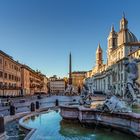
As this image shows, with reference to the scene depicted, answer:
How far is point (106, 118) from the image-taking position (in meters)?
14.3

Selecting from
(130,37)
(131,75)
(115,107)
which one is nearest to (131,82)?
(131,75)

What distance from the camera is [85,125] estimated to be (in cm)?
1591

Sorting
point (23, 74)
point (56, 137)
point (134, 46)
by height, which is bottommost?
point (56, 137)

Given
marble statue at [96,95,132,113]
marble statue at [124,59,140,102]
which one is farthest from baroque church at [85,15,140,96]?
marble statue at [96,95,132,113]

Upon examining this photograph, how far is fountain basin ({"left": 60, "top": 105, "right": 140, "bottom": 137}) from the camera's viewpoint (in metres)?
12.1

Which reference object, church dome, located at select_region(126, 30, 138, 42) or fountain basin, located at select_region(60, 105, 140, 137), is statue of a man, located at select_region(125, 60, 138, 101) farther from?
church dome, located at select_region(126, 30, 138, 42)

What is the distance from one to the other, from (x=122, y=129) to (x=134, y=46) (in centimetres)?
9895

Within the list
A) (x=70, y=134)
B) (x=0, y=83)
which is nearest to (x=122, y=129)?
(x=70, y=134)

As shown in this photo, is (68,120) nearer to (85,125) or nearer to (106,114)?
(85,125)

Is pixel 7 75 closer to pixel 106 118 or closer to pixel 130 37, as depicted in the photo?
pixel 106 118

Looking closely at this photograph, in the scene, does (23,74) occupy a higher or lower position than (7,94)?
higher

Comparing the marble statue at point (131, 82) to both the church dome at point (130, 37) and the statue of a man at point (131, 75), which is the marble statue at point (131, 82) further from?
the church dome at point (130, 37)

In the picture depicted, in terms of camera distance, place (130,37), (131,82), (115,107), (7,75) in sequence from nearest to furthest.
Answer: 1. (115,107)
2. (131,82)
3. (7,75)
4. (130,37)

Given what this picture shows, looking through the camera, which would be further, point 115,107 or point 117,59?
point 117,59
